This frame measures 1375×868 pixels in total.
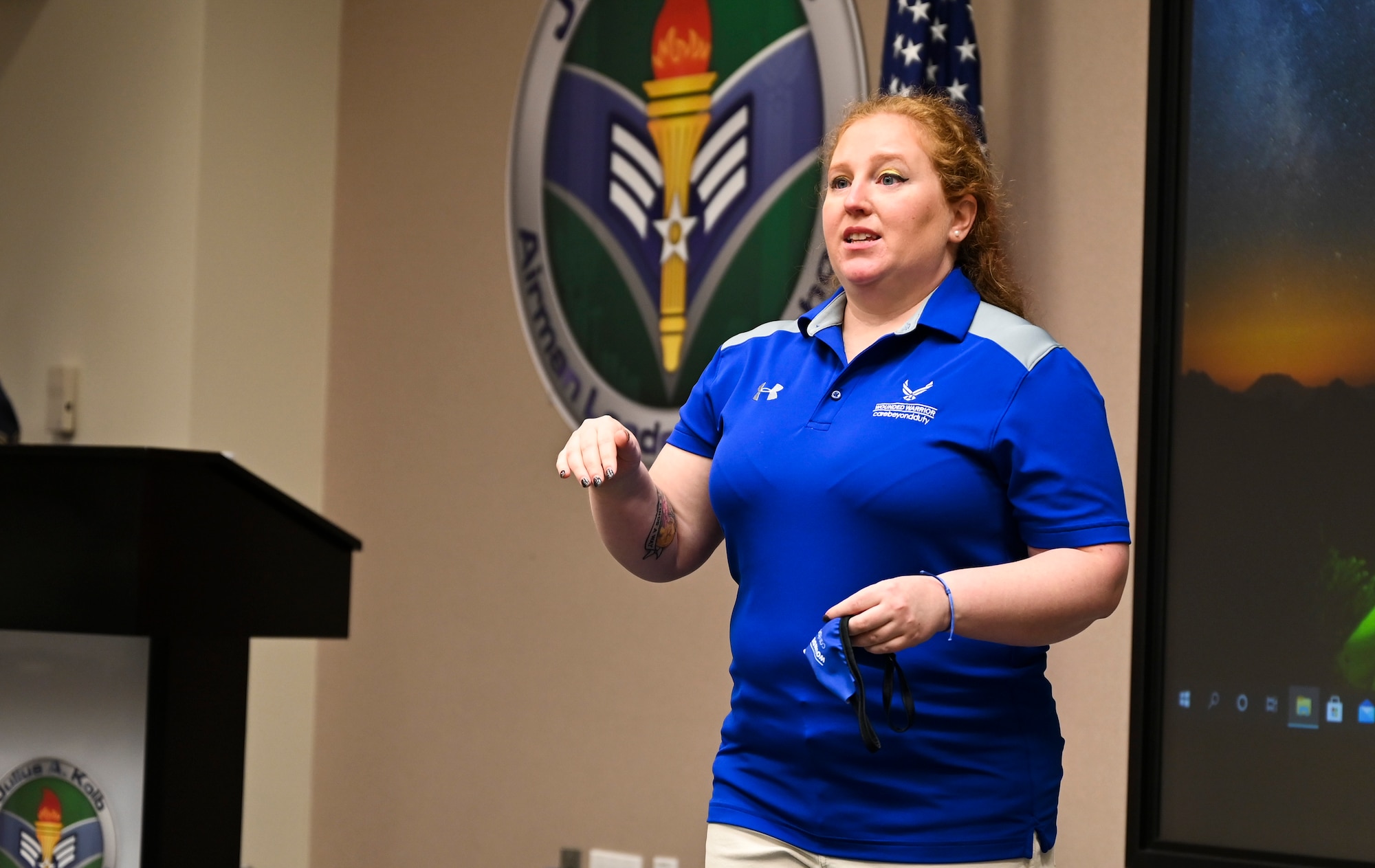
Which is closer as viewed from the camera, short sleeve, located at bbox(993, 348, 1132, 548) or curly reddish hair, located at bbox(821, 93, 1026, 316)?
short sleeve, located at bbox(993, 348, 1132, 548)

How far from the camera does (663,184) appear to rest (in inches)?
140

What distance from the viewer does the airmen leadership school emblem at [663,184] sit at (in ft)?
10.9

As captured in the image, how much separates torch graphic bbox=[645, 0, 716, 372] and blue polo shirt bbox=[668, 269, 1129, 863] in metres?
2.05

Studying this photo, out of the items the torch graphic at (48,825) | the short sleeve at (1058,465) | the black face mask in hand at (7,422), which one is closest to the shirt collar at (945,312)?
the short sleeve at (1058,465)

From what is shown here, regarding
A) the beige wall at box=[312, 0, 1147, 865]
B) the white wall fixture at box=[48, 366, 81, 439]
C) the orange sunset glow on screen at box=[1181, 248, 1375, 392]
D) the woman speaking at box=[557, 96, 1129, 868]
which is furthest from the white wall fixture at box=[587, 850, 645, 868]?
the woman speaking at box=[557, 96, 1129, 868]

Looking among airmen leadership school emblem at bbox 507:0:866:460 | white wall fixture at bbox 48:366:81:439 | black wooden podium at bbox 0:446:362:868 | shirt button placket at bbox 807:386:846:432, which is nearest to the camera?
shirt button placket at bbox 807:386:846:432

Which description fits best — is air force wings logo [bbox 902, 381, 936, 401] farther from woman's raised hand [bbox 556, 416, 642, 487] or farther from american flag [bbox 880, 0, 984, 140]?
american flag [bbox 880, 0, 984, 140]

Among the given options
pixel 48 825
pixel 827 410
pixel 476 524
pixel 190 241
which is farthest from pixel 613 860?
pixel 827 410

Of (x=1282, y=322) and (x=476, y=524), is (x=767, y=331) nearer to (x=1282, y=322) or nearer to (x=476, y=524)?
(x=1282, y=322)

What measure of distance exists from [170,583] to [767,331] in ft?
3.80

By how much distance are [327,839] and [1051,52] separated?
289 centimetres

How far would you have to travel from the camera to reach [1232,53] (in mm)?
2688

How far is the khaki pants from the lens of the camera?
4.57 feet

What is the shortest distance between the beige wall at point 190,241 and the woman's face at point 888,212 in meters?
2.67
